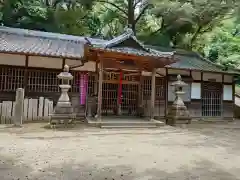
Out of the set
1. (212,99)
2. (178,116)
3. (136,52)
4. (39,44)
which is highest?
(39,44)

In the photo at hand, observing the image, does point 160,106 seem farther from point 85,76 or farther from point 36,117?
point 36,117

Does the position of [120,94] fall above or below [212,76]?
below

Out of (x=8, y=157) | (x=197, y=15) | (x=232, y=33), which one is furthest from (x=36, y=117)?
(x=232, y=33)

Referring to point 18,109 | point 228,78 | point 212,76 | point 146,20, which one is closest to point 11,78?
point 18,109

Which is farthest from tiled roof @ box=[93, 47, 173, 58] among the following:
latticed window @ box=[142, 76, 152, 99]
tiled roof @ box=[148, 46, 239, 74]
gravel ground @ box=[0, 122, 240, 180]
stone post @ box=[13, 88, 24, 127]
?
stone post @ box=[13, 88, 24, 127]

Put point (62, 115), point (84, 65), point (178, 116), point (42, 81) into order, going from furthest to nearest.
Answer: point (84, 65) → point (42, 81) → point (178, 116) → point (62, 115)

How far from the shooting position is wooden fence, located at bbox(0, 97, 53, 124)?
8695mm

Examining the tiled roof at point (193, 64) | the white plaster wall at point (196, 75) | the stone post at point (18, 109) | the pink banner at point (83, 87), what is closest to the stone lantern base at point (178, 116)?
the tiled roof at point (193, 64)

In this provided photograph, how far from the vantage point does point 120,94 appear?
446 inches

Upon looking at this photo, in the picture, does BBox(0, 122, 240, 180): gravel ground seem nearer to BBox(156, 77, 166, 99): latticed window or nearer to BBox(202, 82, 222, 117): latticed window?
BBox(156, 77, 166, 99): latticed window

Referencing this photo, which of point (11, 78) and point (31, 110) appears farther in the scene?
point (11, 78)

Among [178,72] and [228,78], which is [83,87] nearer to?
[178,72]

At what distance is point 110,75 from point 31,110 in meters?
3.83

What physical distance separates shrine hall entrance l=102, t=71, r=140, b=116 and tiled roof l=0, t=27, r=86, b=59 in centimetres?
185
